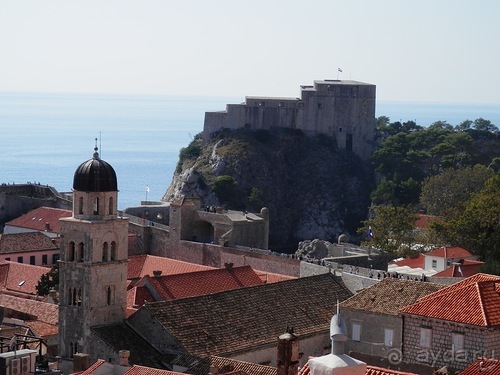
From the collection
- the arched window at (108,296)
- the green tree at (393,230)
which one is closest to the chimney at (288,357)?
the arched window at (108,296)

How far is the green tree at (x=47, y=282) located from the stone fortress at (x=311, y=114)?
49871mm

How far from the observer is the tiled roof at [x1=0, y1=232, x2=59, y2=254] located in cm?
6412

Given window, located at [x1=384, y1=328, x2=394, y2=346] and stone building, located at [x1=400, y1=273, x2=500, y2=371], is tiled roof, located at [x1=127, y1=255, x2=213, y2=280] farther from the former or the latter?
stone building, located at [x1=400, y1=273, x2=500, y2=371]

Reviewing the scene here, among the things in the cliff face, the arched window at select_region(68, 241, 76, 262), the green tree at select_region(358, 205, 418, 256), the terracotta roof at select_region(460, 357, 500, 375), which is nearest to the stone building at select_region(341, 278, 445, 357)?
the arched window at select_region(68, 241, 76, 262)

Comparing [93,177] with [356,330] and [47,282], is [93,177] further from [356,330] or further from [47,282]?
[47,282]

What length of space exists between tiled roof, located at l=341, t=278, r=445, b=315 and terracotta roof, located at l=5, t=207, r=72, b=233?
3311 centimetres

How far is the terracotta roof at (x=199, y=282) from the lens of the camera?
45.5 m

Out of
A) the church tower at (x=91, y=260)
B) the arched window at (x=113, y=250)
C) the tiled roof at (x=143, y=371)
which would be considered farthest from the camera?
the arched window at (x=113, y=250)

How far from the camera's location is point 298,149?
4016 inches

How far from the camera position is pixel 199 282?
46.9m

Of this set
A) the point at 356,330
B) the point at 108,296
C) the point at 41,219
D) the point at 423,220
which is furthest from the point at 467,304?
the point at 423,220

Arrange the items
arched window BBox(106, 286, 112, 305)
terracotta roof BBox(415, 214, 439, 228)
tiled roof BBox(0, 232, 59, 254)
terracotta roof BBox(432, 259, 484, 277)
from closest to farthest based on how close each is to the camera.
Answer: arched window BBox(106, 286, 112, 305)
terracotta roof BBox(432, 259, 484, 277)
tiled roof BBox(0, 232, 59, 254)
terracotta roof BBox(415, 214, 439, 228)

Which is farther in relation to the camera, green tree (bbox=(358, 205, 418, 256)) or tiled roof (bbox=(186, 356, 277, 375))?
green tree (bbox=(358, 205, 418, 256))

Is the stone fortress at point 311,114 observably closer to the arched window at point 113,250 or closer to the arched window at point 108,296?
the arched window at point 113,250
